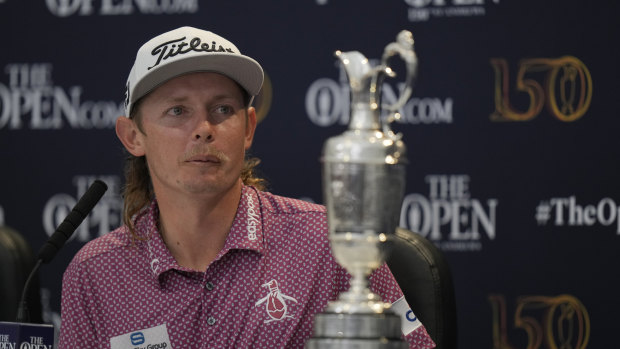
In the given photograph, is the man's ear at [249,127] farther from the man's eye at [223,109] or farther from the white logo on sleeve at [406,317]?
the white logo on sleeve at [406,317]

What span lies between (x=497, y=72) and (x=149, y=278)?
1684mm

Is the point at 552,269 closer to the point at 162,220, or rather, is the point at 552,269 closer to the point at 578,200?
the point at 578,200

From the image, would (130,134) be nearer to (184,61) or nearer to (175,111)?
(175,111)

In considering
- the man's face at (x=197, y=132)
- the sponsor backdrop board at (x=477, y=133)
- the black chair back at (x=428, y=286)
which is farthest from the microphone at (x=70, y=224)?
the sponsor backdrop board at (x=477, y=133)

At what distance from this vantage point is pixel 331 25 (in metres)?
3.78

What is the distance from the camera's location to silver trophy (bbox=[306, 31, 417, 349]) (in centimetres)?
129

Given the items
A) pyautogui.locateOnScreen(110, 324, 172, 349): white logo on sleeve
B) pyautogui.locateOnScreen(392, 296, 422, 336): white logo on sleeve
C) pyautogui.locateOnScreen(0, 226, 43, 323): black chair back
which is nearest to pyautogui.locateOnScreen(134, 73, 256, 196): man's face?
pyautogui.locateOnScreen(110, 324, 172, 349): white logo on sleeve

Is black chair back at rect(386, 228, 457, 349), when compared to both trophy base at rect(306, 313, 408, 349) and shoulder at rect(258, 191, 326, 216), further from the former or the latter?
trophy base at rect(306, 313, 408, 349)

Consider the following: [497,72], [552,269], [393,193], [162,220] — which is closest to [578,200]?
[552,269]

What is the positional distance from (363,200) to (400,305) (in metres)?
1.06

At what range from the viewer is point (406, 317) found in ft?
7.54

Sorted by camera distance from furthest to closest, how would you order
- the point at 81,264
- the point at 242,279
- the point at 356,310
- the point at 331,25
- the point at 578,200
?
the point at 331,25 < the point at 578,200 < the point at 81,264 < the point at 242,279 < the point at 356,310

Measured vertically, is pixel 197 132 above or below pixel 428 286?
above

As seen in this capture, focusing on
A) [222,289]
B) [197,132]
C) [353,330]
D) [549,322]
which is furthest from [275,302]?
[549,322]
